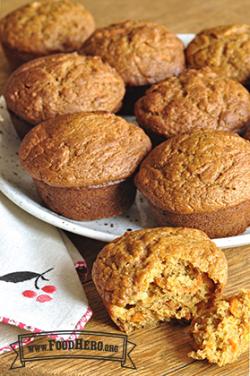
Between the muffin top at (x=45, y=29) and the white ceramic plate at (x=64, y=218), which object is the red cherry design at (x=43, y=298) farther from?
the muffin top at (x=45, y=29)

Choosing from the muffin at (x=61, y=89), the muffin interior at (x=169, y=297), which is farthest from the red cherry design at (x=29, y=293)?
the muffin at (x=61, y=89)

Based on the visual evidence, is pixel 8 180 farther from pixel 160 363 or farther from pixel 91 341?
pixel 160 363

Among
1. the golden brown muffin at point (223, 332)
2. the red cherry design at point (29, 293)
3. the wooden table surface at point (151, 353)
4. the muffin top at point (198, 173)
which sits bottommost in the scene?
the wooden table surface at point (151, 353)

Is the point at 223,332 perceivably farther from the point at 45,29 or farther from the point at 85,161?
the point at 45,29

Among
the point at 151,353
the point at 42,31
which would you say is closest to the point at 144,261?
the point at 151,353

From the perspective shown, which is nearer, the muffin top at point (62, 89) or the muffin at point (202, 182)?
the muffin at point (202, 182)

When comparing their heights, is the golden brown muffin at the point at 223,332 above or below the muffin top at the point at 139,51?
below

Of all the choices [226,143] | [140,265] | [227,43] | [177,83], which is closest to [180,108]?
[177,83]
